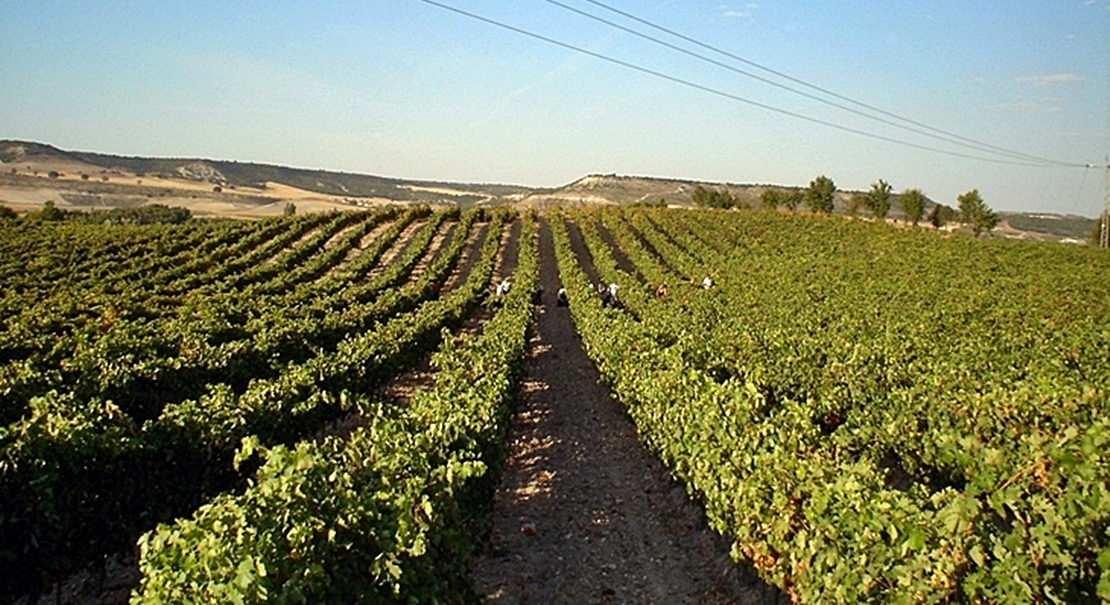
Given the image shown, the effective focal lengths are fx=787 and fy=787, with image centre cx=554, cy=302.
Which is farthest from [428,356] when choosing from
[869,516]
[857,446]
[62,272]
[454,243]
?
[454,243]

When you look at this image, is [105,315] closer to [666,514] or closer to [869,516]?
[666,514]

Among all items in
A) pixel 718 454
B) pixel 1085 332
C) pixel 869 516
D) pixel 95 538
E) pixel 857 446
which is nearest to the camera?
pixel 869 516

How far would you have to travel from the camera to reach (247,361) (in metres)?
16.0

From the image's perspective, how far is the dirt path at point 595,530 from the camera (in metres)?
8.86

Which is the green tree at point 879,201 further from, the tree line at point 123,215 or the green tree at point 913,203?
the tree line at point 123,215

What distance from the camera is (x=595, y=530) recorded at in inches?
419

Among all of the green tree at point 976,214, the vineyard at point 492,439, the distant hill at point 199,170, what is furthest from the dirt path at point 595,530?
the distant hill at point 199,170

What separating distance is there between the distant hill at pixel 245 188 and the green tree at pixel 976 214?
10.3 meters

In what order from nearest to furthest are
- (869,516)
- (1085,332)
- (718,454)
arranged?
(869,516), (718,454), (1085,332)

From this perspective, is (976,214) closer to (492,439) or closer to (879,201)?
(879,201)

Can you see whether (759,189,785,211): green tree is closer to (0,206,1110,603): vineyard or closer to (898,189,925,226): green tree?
(898,189,925,226): green tree

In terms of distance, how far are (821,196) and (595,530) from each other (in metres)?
86.9

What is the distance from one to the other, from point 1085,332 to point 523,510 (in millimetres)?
16676

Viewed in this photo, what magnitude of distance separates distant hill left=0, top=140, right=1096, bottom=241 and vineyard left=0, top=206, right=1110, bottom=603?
83.8 meters
